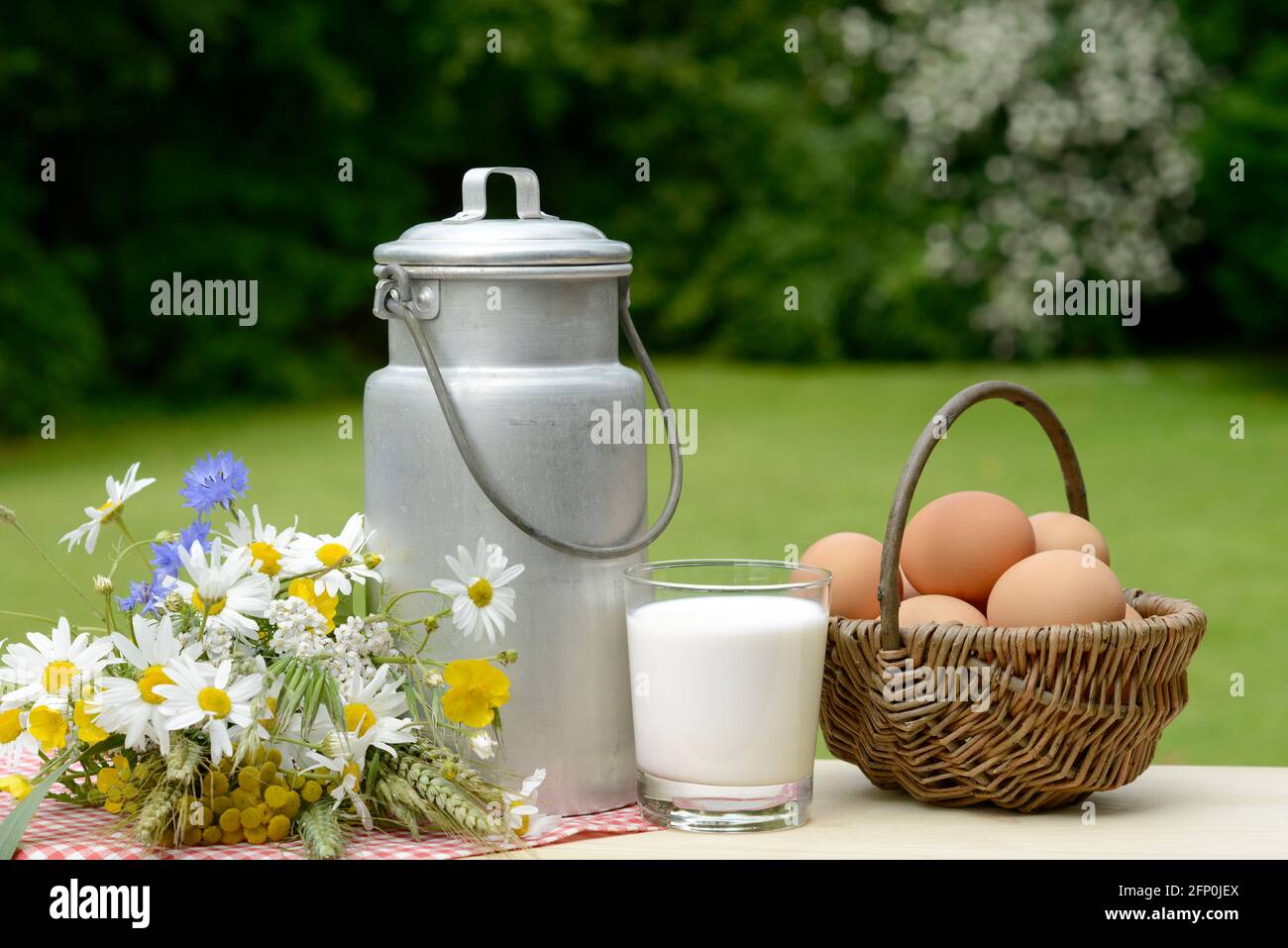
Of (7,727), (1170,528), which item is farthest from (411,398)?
(1170,528)

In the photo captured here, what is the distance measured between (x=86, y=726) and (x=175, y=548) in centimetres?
21

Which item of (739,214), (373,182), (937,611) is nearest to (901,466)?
(739,214)

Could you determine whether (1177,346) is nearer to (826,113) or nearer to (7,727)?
(826,113)

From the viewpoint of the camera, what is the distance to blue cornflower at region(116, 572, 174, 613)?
164 centimetres

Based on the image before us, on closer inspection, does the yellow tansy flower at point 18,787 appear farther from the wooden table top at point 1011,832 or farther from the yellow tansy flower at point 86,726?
the wooden table top at point 1011,832

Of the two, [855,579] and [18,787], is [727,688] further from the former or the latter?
[18,787]

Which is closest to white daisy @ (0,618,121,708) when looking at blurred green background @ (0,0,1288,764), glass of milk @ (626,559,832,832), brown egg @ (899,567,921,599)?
glass of milk @ (626,559,832,832)

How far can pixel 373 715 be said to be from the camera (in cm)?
158

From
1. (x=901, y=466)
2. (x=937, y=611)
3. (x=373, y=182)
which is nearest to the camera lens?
(x=937, y=611)

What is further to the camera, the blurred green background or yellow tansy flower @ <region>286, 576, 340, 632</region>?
the blurred green background

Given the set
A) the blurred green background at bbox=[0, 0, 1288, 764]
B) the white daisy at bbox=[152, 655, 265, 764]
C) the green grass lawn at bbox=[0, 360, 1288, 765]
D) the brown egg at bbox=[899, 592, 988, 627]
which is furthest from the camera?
the blurred green background at bbox=[0, 0, 1288, 764]

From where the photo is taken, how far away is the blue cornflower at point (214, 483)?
1.71 meters

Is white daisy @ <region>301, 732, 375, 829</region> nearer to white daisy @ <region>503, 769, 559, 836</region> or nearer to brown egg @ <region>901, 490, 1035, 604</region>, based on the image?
white daisy @ <region>503, 769, 559, 836</region>

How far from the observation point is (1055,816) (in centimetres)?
171
